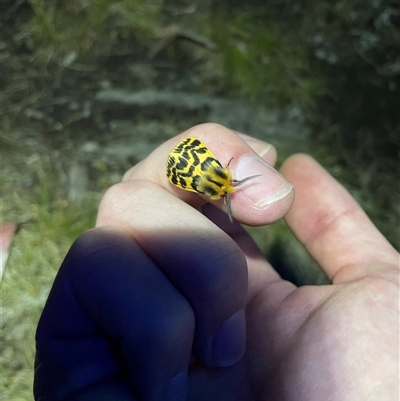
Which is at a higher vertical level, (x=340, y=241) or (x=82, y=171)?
(x=340, y=241)

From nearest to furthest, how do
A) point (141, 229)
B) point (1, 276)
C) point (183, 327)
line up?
point (183, 327), point (141, 229), point (1, 276)

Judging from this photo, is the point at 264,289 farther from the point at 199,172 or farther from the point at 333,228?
the point at 199,172

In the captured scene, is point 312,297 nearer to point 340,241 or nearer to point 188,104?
point 340,241

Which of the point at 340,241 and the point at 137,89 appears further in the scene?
the point at 137,89

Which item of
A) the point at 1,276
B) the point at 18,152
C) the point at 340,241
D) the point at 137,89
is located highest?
the point at 340,241

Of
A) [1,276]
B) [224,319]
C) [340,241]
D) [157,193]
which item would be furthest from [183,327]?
[1,276]

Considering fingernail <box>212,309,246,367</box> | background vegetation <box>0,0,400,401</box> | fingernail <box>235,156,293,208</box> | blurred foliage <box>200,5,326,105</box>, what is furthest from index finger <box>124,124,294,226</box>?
blurred foliage <box>200,5,326,105</box>

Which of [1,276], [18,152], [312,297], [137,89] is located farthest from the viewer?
A: [137,89]

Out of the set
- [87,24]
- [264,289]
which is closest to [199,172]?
[264,289]
